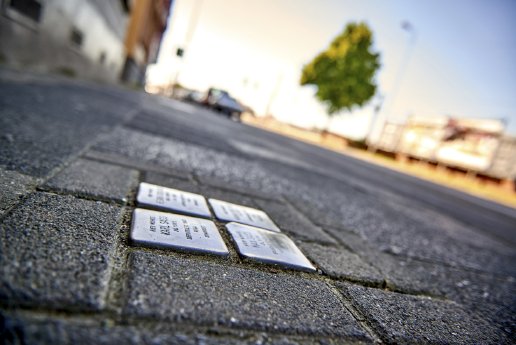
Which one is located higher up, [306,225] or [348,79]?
[348,79]

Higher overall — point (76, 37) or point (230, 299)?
point (76, 37)

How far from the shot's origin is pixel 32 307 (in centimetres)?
47

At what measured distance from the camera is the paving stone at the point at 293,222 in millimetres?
1274

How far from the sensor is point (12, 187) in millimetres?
858

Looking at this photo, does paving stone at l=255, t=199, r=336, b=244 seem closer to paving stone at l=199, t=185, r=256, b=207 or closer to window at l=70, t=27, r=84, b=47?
paving stone at l=199, t=185, r=256, b=207

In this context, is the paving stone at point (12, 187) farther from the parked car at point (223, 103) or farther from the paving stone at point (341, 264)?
the parked car at point (223, 103)

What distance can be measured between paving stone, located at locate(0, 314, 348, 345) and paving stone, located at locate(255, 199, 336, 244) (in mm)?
708

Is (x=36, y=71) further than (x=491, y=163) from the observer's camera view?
No

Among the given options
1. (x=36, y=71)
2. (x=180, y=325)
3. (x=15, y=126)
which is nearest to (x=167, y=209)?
(x=180, y=325)

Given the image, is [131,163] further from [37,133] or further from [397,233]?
[397,233]

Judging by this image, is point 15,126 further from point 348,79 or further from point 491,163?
point 491,163

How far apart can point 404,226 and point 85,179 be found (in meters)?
Result: 1.94

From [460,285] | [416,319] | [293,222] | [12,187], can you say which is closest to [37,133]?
[12,187]

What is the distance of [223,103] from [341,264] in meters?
18.6
